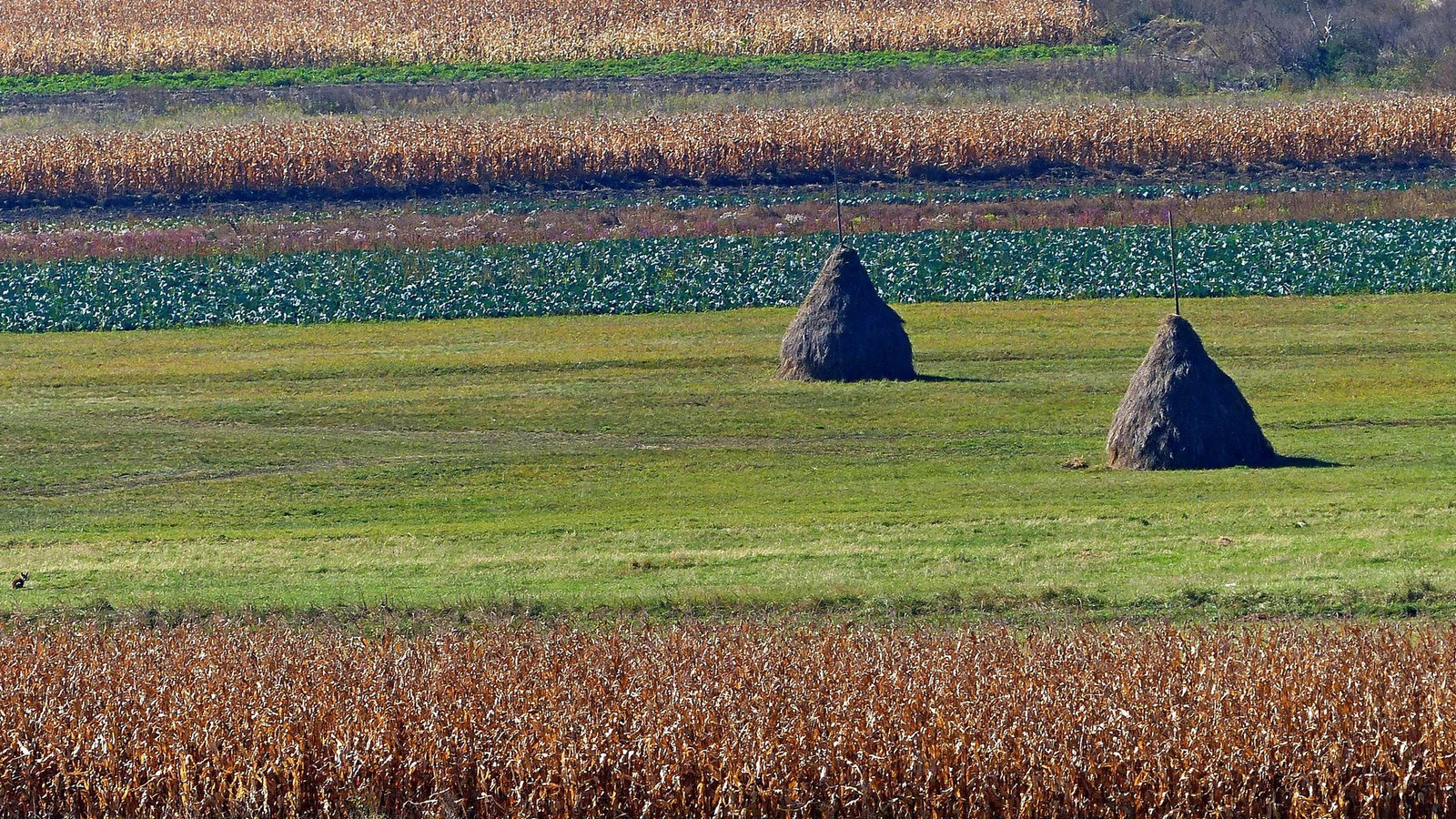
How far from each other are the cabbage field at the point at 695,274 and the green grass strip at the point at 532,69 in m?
31.0

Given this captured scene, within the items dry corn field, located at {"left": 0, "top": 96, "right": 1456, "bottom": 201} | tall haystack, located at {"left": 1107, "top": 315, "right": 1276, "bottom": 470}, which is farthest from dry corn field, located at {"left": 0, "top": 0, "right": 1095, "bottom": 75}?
tall haystack, located at {"left": 1107, "top": 315, "right": 1276, "bottom": 470}

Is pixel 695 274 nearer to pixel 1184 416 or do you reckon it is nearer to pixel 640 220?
pixel 640 220

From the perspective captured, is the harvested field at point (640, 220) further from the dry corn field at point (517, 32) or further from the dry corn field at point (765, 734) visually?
the dry corn field at point (765, 734)

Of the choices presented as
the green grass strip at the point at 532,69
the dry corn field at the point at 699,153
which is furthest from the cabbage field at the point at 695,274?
the green grass strip at the point at 532,69

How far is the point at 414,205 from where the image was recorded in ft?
187

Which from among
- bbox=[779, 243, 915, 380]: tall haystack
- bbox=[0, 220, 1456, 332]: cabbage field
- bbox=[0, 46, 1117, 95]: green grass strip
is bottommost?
bbox=[0, 220, 1456, 332]: cabbage field

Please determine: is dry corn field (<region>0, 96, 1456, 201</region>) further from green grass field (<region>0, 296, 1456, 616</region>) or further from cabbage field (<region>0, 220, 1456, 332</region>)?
green grass field (<region>0, 296, 1456, 616</region>)

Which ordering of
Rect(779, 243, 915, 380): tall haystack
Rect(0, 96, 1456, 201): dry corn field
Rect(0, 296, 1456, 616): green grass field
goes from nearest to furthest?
Rect(0, 296, 1456, 616): green grass field
Rect(779, 243, 915, 380): tall haystack
Rect(0, 96, 1456, 201): dry corn field

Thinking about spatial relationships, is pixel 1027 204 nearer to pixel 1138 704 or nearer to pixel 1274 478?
pixel 1274 478

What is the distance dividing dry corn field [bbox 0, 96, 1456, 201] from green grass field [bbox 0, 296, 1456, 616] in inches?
856

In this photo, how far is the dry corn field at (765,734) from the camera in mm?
10156

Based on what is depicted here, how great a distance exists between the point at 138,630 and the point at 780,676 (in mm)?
6299

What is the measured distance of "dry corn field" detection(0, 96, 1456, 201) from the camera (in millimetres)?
59312

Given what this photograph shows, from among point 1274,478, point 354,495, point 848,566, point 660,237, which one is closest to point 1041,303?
point 660,237
